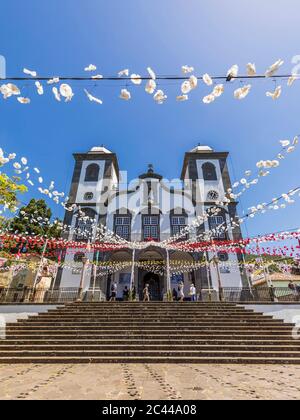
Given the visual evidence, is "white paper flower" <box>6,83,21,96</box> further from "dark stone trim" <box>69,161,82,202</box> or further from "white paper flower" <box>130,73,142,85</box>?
"dark stone trim" <box>69,161,82,202</box>

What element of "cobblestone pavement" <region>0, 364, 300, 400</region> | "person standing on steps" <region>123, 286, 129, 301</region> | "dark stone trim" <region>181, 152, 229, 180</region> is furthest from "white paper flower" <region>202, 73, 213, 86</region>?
"dark stone trim" <region>181, 152, 229, 180</region>

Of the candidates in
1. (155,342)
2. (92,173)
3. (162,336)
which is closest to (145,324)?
(162,336)

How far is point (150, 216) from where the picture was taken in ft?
77.6

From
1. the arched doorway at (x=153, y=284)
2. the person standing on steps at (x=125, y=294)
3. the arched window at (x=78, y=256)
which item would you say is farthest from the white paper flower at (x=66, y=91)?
the arched doorway at (x=153, y=284)

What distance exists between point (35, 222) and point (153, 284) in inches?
729

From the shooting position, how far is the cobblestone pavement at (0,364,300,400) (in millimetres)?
3731

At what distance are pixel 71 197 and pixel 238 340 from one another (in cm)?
2146

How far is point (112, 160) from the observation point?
90.6ft

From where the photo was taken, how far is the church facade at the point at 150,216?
20.2 meters

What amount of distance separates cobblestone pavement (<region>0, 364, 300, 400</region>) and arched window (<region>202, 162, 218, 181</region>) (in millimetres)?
21160

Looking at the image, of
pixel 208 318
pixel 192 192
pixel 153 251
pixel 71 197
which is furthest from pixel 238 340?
pixel 71 197

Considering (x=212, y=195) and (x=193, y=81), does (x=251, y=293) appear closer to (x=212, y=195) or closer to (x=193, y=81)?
(x=212, y=195)
